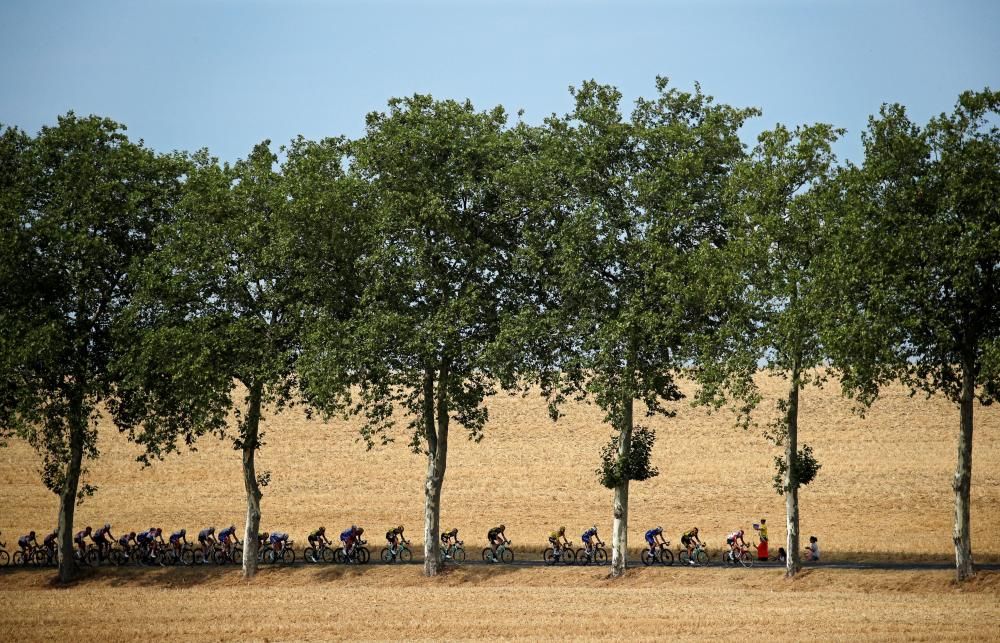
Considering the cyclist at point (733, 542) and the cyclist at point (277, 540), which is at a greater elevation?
the cyclist at point (733, 542)

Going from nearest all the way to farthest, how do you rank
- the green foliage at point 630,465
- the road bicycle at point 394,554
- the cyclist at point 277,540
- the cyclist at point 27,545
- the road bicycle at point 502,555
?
1. the green foliage at point 630,465
2. the road bicycle at point 502,555
3. the cyclist at point 277,540
4. the road bicycle at point 394,554
5. the cyclist at point 27,545

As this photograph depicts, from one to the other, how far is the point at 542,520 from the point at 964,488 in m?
28.5

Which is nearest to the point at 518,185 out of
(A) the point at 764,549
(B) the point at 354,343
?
(B) the point at 354,343

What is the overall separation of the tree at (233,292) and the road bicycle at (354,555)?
3812 mm

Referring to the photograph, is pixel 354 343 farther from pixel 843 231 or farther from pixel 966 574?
pixel 966 574

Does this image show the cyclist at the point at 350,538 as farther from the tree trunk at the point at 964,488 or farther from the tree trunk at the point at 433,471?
the tree trunk at the point at 964,488

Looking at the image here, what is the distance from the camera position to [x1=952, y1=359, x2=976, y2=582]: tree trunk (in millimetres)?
33875

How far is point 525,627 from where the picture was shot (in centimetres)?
2877

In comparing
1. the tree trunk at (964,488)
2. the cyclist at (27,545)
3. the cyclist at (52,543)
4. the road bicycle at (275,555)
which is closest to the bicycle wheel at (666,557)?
the tree trunk at (964,488)

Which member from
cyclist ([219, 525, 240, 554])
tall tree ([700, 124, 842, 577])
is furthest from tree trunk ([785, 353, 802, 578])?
cyclist ([219, 525, 240, 554])

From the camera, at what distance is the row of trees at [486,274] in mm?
34250

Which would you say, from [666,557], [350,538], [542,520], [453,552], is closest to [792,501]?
[666,557]

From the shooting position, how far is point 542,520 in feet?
195

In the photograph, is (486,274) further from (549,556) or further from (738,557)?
(738,557)
